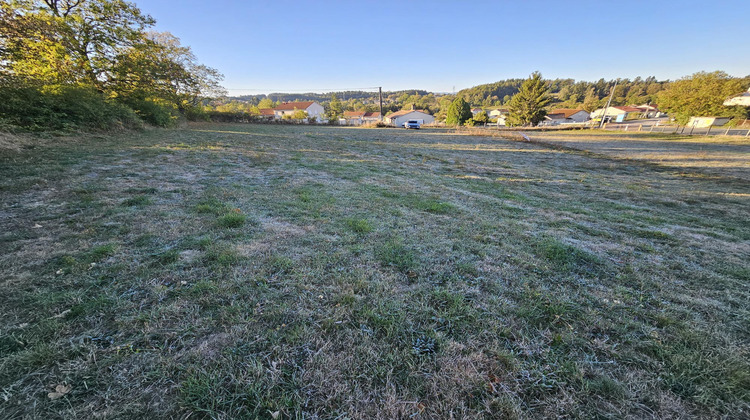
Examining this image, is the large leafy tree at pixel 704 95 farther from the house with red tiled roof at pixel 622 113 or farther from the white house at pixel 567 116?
the house with red tiled roof at pixel 622 113

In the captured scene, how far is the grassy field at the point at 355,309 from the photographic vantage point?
1.37 m

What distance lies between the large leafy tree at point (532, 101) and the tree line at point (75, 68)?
47.7 meters

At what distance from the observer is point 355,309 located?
2010 mm

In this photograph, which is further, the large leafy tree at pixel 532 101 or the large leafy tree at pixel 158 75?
the large leafy tree at pixel 532 101

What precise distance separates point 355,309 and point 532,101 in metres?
50.8

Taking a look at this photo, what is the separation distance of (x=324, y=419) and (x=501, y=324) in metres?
1.40

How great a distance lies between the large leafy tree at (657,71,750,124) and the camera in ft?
69.3

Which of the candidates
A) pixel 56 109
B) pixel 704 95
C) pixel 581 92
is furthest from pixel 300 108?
pixel 581 92

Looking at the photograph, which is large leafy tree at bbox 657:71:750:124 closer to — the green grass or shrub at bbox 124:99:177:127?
the green grass

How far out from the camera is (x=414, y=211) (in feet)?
14.4

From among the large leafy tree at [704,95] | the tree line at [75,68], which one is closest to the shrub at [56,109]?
the tree line at [75,68]

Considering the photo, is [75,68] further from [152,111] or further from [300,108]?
[300,108]

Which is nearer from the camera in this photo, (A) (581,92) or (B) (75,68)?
(B) (75,68)

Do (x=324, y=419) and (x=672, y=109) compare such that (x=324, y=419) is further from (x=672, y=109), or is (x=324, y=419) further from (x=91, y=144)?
(x=672, y=109)
